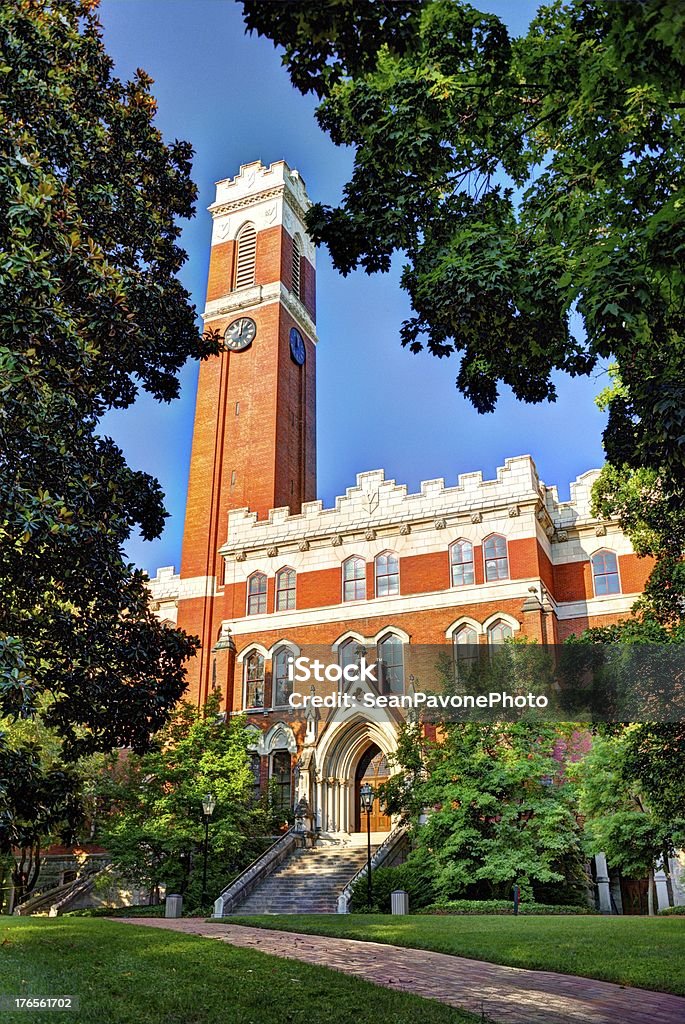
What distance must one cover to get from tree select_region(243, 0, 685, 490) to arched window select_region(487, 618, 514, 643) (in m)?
17.7

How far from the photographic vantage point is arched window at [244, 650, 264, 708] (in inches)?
1280

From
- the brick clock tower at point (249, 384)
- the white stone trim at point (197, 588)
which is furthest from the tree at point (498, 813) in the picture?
the white stone trim at point (197, 588)

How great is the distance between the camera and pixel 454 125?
32.6 ft

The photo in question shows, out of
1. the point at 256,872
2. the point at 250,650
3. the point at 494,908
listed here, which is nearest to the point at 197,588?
the point at 250,650

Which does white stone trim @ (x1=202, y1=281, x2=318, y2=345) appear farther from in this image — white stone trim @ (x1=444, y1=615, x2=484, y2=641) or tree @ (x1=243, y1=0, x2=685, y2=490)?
tree @ (x1=243, y1=0, x2=685, y2=490)

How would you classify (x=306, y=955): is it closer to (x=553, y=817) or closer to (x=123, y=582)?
(x=123, y=582)

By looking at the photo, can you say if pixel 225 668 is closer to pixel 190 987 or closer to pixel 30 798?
pixel 30 798

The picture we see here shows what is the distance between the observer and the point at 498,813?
878 inches

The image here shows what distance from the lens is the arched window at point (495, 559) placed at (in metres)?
30.0

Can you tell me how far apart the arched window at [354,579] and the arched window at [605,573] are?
843cm

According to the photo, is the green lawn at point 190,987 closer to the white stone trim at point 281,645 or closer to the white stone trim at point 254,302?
the white stone trim at point 281,645

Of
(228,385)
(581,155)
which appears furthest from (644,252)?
(228,385)

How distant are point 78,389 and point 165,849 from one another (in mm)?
16460

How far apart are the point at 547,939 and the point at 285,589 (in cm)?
2218
